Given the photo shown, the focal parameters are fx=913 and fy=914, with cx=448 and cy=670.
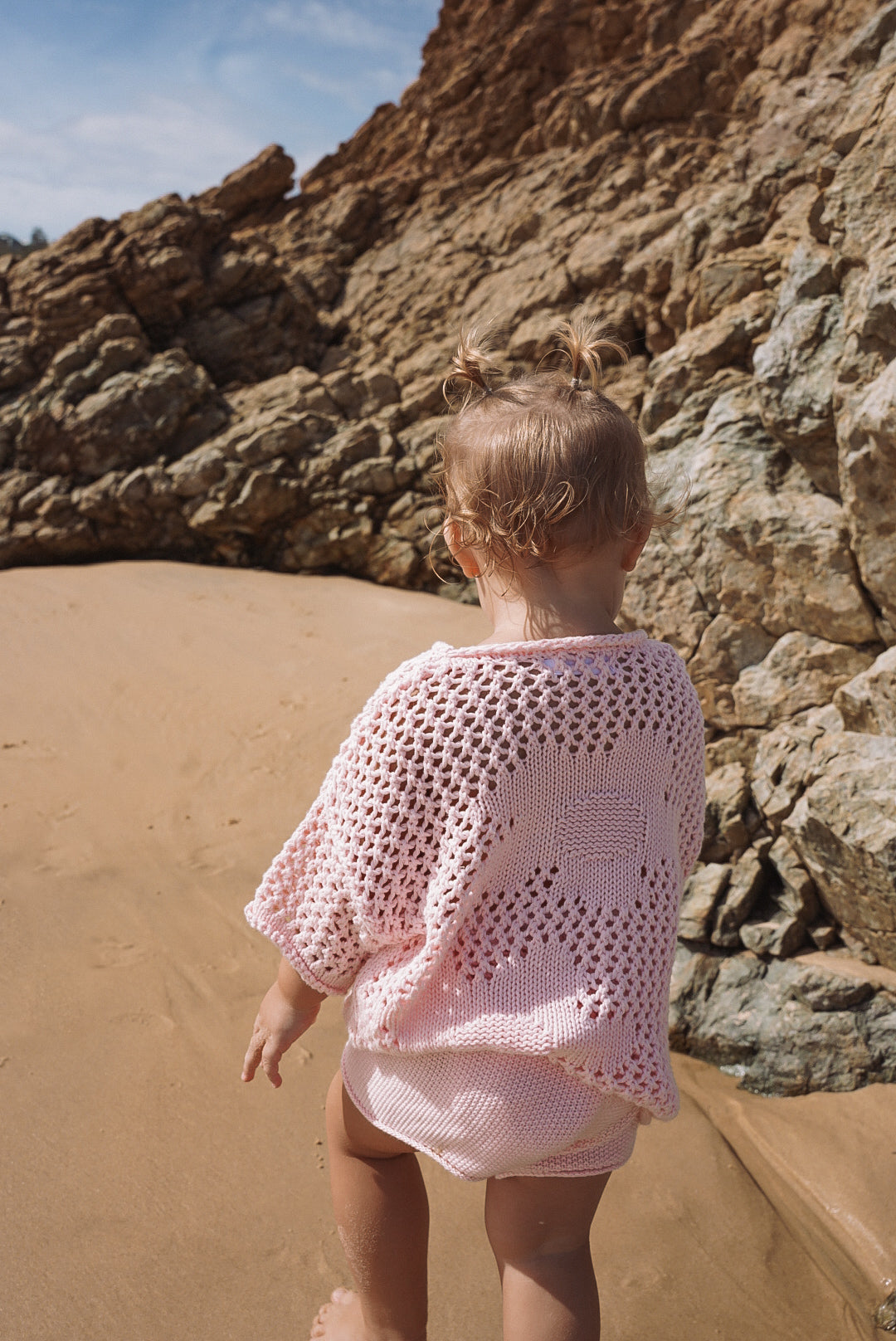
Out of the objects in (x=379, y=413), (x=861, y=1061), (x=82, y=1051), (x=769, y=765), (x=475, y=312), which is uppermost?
(x=475, y=312)

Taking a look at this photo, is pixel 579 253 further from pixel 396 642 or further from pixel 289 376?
pixel 396 642

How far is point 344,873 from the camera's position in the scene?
1.31 meters

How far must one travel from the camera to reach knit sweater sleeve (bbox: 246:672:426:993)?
1.27m

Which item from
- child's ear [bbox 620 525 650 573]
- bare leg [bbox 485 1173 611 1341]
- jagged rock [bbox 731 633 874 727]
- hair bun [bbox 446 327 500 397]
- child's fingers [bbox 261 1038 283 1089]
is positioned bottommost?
bare leg [bbox 485 1173 611 1341]

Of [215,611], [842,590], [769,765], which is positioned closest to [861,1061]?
[769,765]

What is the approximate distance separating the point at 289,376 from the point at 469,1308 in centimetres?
896

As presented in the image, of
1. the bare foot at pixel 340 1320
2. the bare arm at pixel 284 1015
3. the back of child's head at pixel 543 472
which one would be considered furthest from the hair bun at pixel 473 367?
the bare foot at pixel 340 1320

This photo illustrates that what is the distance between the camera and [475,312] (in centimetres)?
947

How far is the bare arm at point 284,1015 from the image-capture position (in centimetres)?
141

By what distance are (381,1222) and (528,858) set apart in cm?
67

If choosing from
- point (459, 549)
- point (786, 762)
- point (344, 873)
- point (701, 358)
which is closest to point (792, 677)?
point (786, 762)

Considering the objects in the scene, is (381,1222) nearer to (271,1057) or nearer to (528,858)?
(271,1057)

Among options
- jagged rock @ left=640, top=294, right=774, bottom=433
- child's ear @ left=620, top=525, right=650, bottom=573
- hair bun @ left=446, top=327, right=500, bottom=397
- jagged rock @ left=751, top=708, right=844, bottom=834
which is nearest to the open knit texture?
child's ear @ left=620, top=525, right=650, bottom=573

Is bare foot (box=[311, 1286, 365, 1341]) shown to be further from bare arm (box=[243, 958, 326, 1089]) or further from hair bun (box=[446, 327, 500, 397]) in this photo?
hair bun (box=[446, 327, 500, 397])
